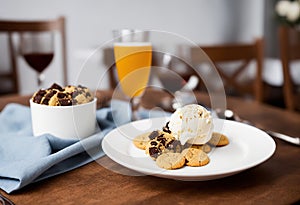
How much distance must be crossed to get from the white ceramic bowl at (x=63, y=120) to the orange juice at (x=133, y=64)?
0.52 feet

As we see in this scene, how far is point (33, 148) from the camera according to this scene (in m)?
0.67

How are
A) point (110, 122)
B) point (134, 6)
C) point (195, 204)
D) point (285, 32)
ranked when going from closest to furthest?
point (195, 204)
point (110, 122)
point (285, 32)
point (134, 6)

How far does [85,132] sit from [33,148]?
11 cm

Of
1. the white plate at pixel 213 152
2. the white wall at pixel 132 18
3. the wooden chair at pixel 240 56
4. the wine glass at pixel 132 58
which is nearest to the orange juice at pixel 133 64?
the wine glass at pixel 132 58

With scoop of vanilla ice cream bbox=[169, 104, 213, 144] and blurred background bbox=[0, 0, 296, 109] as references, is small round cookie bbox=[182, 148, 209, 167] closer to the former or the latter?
scoop of vanilla ice cream bbox=[169, 104, 213, 144]

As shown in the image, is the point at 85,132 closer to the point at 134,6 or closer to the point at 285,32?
the point at 285,32

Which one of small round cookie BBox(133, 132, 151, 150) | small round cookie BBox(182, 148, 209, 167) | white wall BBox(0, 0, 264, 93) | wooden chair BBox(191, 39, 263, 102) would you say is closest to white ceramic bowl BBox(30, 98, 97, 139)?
small round cookie BBox(133, 132, 151, 150)

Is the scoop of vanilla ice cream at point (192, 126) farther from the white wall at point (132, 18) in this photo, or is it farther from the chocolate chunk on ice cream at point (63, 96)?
the white wall at point (132, 18)

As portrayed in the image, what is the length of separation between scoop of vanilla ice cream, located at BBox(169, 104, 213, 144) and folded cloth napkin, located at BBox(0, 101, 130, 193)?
161 mm

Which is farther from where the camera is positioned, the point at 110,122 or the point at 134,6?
the point at 134,6

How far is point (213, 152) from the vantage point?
64 centimetres

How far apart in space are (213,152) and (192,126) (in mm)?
63

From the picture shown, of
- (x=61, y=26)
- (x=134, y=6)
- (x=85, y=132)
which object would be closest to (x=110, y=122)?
(x=85, y=132)

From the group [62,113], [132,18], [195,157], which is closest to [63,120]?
[62,113]
